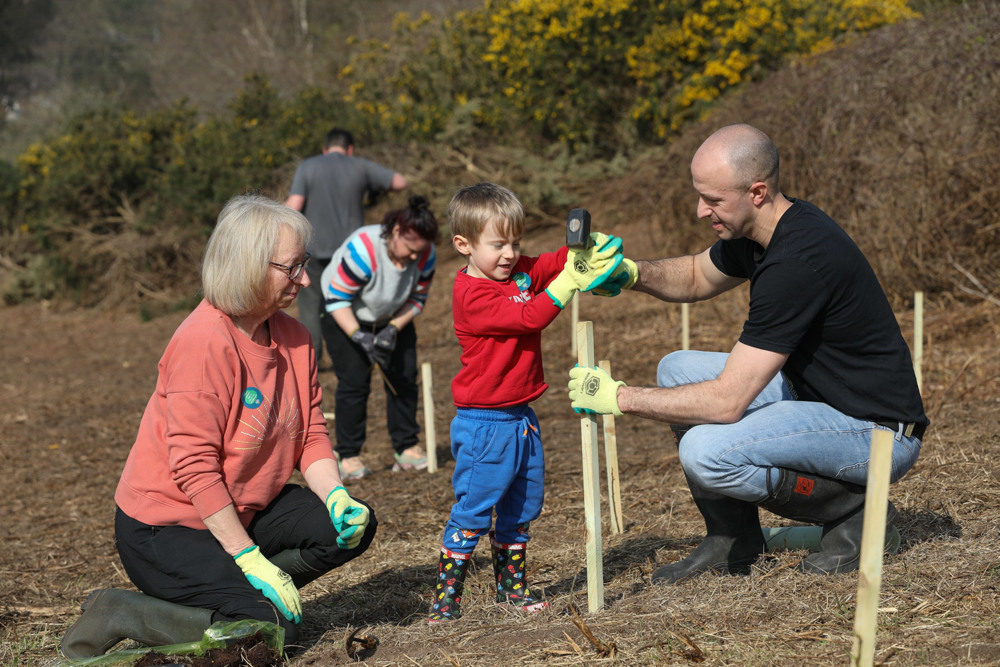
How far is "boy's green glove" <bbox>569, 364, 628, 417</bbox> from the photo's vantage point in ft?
9.71

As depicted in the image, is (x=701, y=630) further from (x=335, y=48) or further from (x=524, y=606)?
(x=335, y=48)

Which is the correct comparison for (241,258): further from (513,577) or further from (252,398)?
(513,577)

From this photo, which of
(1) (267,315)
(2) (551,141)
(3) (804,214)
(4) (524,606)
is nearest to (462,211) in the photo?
(1) (267,315)

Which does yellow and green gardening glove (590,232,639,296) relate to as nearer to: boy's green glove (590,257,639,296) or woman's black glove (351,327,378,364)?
boy's green glove (590,257,639,296)

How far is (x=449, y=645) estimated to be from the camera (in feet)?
9.29

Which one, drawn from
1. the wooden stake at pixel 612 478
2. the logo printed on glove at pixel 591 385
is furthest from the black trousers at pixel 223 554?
the wooden stake at pixel 612 478

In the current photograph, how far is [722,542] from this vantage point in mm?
3342

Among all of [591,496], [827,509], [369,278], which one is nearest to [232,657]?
[591,496]

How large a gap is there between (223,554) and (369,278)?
2.58m

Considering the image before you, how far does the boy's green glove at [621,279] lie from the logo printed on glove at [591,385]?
1.52ft

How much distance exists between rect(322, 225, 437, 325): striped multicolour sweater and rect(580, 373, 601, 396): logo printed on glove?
239cm

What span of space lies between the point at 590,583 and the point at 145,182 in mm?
13538

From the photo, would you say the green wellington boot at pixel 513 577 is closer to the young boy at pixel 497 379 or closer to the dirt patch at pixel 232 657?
the young boy at pixel 497 379

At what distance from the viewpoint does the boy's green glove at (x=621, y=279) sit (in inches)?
132
